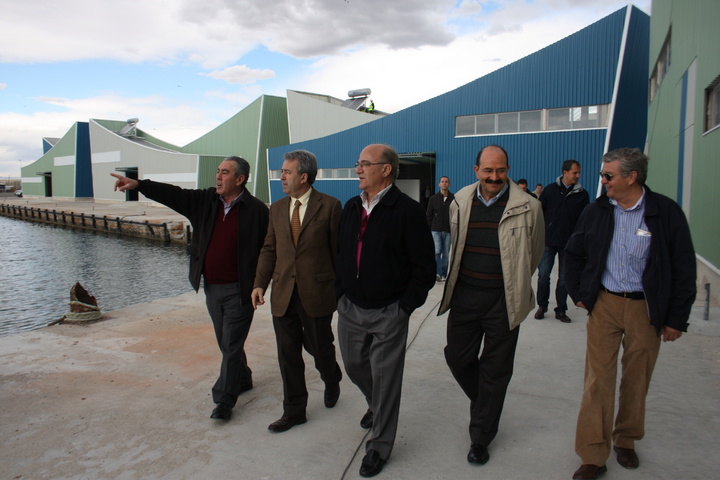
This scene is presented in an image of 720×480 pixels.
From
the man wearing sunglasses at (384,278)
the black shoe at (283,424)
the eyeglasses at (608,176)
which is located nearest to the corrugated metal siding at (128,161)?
the black shoe at (283,424)

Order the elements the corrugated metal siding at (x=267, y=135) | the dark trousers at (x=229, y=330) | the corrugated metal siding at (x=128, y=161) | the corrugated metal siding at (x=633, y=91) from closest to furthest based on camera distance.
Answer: the dark trousers at (x=229, y=330) → the corrugated metal siding at (x=633, y=91) → the corrugated metal siding at (x=267, y=135) → the corrugated metal siding at (x=128, y=161)

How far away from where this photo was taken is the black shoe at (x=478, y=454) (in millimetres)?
2881

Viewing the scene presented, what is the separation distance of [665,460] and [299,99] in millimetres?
33563

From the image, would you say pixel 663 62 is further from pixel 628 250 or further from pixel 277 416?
pixel 277 416

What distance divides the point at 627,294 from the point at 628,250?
247 mm

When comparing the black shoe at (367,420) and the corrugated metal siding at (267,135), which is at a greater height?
the corrugated metal siding at (267,135)

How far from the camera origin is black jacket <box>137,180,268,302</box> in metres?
3.75

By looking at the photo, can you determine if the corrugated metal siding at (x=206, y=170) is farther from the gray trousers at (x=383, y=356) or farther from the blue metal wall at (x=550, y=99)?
the gray trousers at (x=383, y=356)

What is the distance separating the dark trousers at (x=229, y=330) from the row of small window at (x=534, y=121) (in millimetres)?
18269

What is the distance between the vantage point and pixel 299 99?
112ft

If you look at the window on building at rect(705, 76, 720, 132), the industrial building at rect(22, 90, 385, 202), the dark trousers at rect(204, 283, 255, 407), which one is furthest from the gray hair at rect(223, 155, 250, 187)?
the industrial building at rect(22, 90, 385, 202)

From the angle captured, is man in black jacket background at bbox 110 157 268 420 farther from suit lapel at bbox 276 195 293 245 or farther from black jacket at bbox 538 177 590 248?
black jacket at bbox 538 177 590 248

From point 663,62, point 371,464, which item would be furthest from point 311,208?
point 663,62

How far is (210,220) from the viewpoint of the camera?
382 cm
